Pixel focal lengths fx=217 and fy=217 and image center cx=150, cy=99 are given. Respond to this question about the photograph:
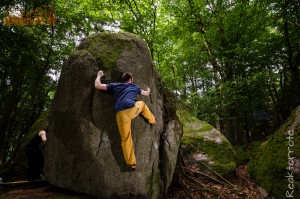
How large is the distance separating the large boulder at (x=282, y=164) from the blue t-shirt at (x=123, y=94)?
18.0 feet

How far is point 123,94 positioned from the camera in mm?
5520

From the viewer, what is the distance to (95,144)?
5.50 m

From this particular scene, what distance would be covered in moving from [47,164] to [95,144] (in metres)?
1.90

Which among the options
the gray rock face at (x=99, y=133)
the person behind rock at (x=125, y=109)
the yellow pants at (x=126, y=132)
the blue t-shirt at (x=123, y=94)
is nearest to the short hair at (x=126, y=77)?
the person behind rock at (x=125, y=109)

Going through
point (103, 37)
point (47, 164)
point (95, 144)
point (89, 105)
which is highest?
point (103, 37)

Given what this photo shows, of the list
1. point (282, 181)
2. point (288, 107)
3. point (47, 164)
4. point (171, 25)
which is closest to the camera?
point (47, 164)

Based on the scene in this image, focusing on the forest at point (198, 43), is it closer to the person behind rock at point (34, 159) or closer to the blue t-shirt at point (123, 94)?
the blue t-shirt at point (123, 94)

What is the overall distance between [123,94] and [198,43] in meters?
14.4

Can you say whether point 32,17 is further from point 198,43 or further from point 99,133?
point 198,43

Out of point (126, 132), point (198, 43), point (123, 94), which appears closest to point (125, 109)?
point (123, 94)

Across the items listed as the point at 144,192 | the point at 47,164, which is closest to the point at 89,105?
the point at 47,164

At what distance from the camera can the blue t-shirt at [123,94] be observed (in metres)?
5.47

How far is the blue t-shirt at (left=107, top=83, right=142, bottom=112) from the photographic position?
547 centimetres

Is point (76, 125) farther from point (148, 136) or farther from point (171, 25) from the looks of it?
point (171, 25)
